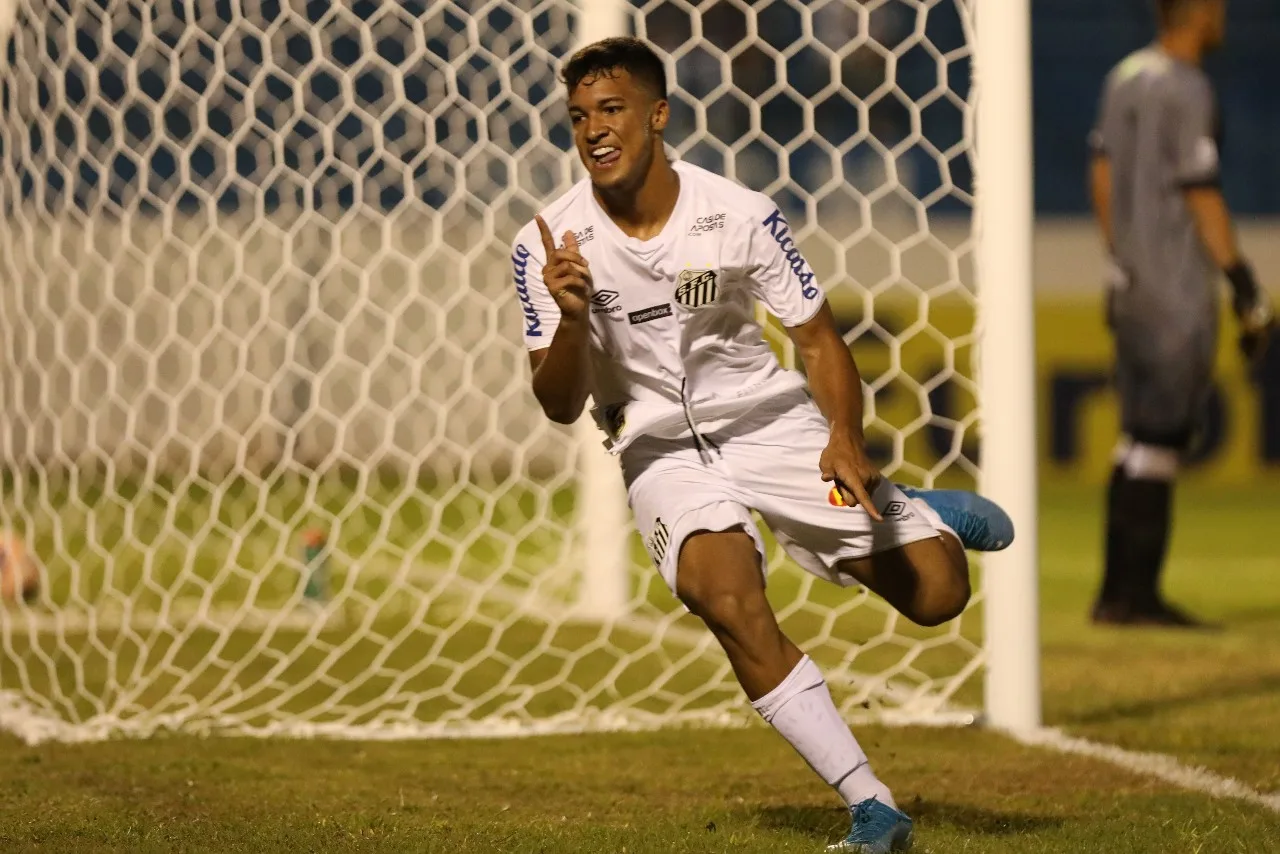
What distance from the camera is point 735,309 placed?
12.0 ft

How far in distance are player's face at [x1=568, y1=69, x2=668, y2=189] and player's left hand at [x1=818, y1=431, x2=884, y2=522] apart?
0.61 meters

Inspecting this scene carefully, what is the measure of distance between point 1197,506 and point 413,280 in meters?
8.24

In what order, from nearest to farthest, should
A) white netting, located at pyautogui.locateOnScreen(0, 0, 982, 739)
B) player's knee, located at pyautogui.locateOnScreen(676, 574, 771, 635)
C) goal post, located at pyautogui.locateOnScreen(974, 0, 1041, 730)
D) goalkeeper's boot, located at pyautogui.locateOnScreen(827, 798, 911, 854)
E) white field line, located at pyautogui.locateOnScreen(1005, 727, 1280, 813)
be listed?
goalkeeper's boot, located at pyautogui.locateOnScreen(827, 798, 911, 854) < player's knee, located at pyautogui.locateOnScreen(676, 574, 771, 635) < white field line, located at pyautogui.locateOnScreen(1005, 727, 1280, 813) < goal post, located at pyautogui.locateOnScreen(974, 0, 1041, 730) < white netting, located at pyautogui.locateOnScreen(0, 0, 982, 739)

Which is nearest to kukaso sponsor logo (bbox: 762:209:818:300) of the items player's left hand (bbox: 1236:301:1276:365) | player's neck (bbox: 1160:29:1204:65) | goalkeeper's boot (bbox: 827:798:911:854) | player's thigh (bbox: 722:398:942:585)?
player's thigh (bbox: 722:398:942:585)

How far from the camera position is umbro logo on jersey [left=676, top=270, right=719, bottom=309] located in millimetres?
3547

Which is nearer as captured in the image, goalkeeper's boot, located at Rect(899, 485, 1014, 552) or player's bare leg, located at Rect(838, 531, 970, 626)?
player's bare leg, located at Rect(838, 531, 970, 626)

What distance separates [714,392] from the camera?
12.0ft

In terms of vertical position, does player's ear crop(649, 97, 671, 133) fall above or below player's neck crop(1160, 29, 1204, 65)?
below

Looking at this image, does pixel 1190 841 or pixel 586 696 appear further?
pixel 586 696

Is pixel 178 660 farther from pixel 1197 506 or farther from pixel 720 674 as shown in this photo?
pixel 1197 506

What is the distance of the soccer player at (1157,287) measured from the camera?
22.2ft

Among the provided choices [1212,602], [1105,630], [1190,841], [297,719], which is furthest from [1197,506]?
[1190,841]

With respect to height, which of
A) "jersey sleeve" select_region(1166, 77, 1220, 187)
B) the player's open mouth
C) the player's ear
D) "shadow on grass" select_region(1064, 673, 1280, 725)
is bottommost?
"shadow on grass" select_region(1064, 673, 1280, 725)

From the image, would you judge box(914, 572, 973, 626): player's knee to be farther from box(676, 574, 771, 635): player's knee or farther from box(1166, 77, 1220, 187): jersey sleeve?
box(1166, 77, 1220, 187): jersey sleeve
